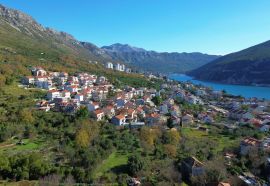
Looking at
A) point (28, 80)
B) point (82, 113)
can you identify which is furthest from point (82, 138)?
point (28, 80)

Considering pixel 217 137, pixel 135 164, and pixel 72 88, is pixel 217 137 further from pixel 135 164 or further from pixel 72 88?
pixel 72 88

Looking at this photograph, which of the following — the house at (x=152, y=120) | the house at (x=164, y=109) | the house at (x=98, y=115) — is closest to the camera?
the house at (x=98, y=115)

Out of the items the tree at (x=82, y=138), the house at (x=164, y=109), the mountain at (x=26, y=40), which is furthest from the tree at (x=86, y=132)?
the mountain at (x=26, y=40)

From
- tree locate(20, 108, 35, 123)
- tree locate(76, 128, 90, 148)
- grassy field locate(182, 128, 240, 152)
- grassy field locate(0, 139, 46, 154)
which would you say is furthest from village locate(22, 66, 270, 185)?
grassy field locate(0, 139, 46, 154)

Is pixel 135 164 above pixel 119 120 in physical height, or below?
below

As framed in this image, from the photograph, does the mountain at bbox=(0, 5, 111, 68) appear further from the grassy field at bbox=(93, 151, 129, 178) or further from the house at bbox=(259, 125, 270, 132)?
the house at bbox=(259, 125, 270, 132)

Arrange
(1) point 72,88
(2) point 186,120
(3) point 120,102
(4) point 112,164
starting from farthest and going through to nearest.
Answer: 1. (1) point 72,88
2. (3) point 120,102
3. (2) point 186,120
4. (4) point 112,164

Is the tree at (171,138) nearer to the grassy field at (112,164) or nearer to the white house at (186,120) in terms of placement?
the grassy field at (112,164)

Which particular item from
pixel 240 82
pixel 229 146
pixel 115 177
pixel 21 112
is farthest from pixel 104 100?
pixel 240 82
